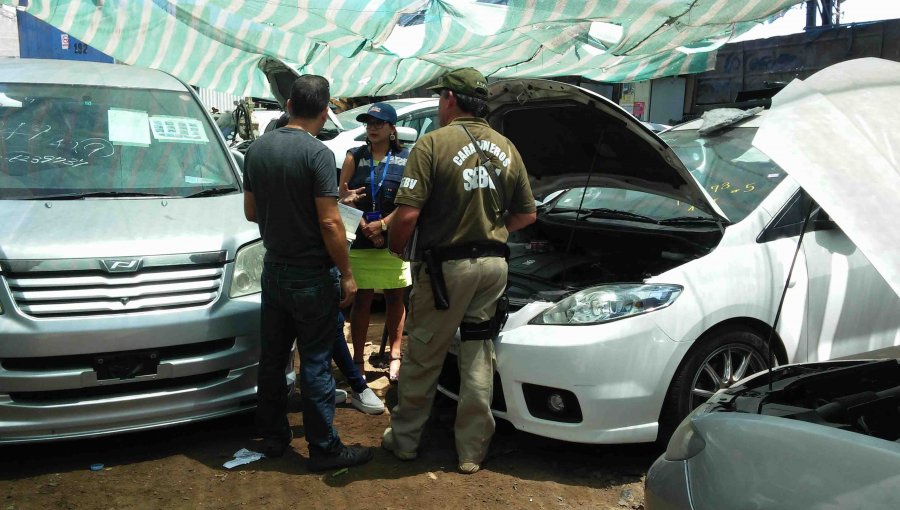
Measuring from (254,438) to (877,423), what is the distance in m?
3.14

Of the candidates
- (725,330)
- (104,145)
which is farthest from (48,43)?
(725,330)

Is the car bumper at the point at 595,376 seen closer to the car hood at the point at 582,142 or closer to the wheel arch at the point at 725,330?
the wheel arch at the point at 725,330

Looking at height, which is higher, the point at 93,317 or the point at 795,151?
the point at 795,151

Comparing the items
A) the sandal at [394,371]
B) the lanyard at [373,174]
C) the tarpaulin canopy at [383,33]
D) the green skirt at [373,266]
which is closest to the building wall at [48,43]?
the tarpaulin canopy at [383,33]

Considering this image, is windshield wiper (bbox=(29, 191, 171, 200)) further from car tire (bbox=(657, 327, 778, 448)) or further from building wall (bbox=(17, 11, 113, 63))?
building wall (bbox=(17, 11, 113, 63))

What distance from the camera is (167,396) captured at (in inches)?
150

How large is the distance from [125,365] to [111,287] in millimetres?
386

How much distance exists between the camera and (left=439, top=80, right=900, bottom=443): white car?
3.65 m

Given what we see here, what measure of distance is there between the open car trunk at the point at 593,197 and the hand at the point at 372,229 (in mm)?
875

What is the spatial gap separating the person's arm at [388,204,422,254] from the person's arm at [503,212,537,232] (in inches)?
19.7

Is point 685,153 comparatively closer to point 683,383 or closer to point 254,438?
point 683,383

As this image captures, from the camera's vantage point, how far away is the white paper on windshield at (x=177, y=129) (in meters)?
4.83

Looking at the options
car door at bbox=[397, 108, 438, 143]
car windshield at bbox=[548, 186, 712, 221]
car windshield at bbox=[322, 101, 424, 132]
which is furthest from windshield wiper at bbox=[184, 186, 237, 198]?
car door at bbox=[397, 108, 438, 143]

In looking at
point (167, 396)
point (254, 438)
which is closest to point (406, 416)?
point (254, 438)
